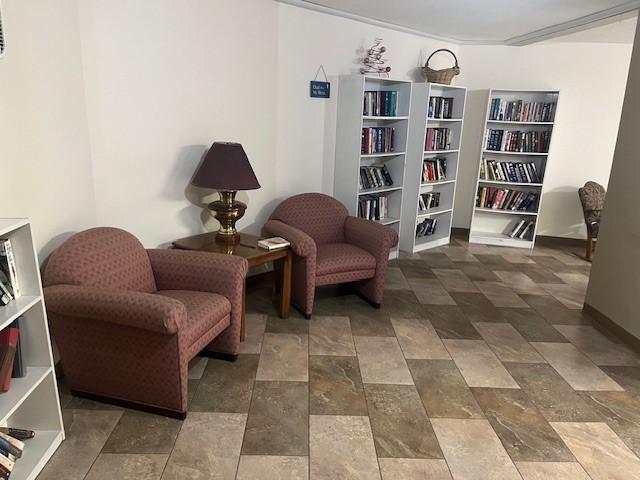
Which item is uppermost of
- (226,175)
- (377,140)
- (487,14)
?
(487,14)

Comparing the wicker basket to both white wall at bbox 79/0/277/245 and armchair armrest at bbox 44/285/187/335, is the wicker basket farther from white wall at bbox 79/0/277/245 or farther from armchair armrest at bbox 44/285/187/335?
armchair armrest at bbox 44/285/187/335

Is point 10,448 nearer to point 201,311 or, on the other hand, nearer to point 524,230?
point 201,311

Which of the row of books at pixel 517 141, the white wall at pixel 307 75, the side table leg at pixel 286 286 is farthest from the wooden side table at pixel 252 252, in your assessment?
the row of books at pixel 517 141

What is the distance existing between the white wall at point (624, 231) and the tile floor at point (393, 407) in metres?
0.25

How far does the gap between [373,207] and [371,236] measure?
107 cm

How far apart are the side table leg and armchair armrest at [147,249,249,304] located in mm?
602

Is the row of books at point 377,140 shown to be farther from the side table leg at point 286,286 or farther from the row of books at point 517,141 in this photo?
the side table leg at point 286,286

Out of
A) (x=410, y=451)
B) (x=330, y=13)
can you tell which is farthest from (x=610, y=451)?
(x=330, y=13)

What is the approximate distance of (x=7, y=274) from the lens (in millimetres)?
1809

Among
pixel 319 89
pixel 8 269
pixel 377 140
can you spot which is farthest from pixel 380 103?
pixel 8 269

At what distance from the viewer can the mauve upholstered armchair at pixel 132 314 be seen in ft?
6.79

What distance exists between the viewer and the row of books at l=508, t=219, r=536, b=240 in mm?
5566

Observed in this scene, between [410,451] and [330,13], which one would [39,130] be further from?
[330,13]

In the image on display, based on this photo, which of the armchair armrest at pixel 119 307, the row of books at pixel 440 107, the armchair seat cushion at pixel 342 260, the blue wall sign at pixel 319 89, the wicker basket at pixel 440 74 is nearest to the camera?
the armchair armrest at pixel 119 307
